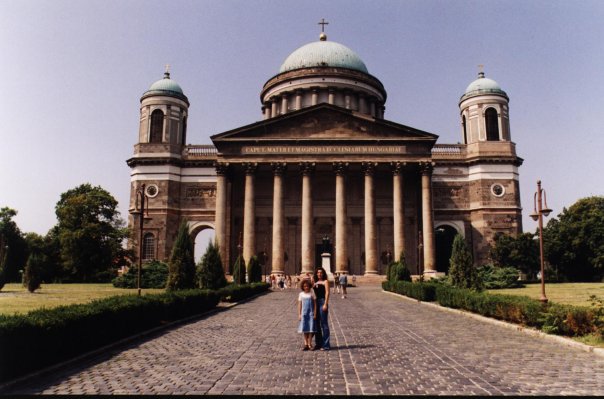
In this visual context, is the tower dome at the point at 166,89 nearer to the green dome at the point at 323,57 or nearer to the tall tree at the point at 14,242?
the green dome at the point at 323,57

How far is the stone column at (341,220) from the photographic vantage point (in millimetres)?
41000

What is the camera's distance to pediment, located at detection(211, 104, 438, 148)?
43.3 metres

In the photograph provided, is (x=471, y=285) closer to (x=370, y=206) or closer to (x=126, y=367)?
(x=126, y=367)

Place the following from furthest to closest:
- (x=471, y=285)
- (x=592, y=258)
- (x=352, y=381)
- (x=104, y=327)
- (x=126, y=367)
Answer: (x=592, y=258) → (x=471, y=285) → (x=104, y=327) → (x=126, y=367) → (x=352, y=381)

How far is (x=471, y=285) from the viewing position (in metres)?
21.9

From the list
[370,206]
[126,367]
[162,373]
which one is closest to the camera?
[162,373]

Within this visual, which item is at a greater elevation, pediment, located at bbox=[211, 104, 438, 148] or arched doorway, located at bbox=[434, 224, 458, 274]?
pediment, located at bbox=[211, 104, 438, 148]

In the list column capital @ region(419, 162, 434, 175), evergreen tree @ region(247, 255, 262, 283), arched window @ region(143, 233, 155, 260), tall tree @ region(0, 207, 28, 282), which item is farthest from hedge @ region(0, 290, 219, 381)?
tall tree @ region(0, 207, 28, 282)

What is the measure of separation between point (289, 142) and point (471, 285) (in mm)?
25076

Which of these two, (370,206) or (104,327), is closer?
(104,327)

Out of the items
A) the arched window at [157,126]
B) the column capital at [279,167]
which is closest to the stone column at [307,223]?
the column capital at [279,167]

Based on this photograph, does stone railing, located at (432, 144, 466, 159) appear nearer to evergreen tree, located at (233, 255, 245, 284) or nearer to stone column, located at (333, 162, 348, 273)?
stone column, located at (333, 162, 348, 273)

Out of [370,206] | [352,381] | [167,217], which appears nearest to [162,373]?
[352,381]

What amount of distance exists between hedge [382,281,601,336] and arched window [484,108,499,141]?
33.2 meters
